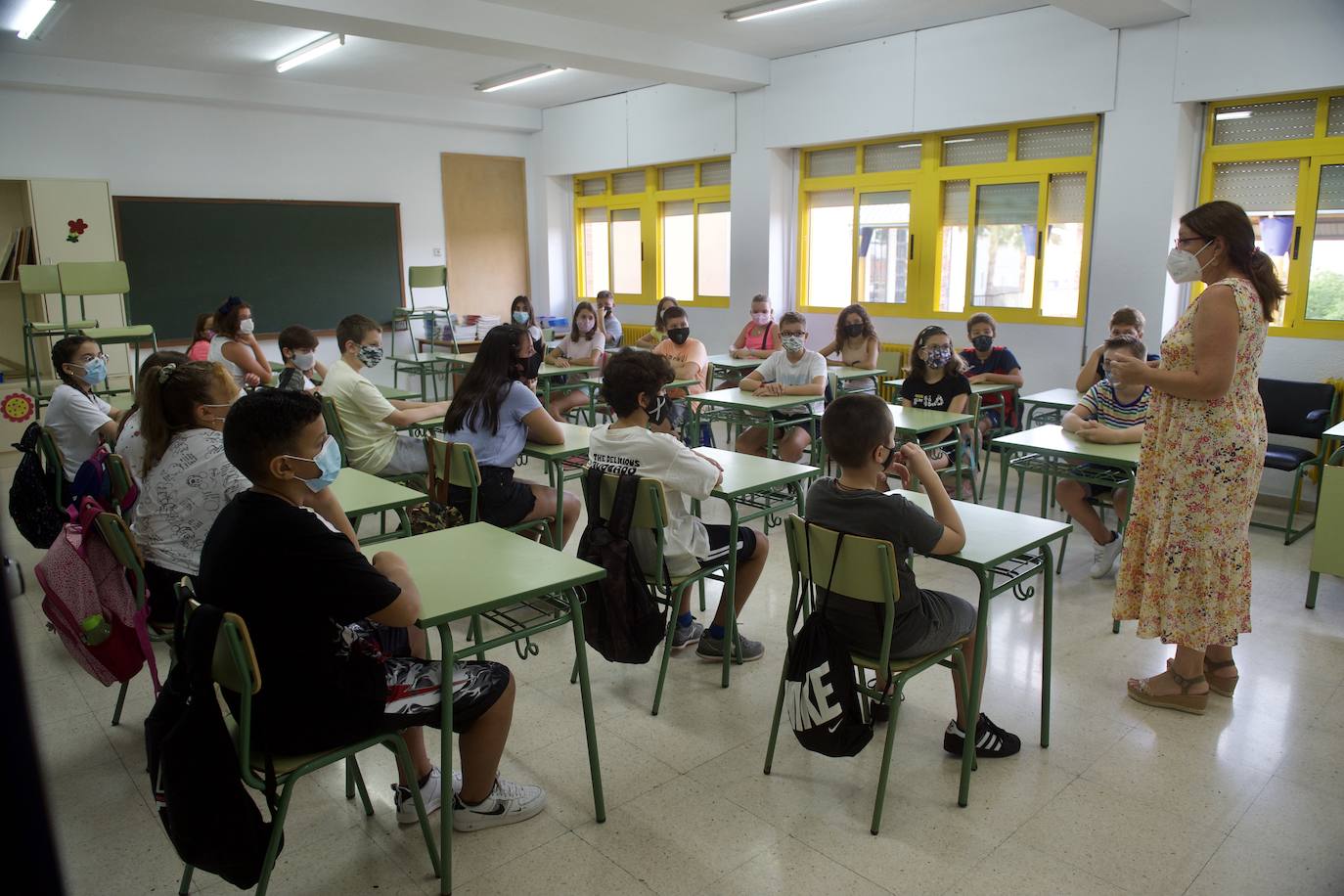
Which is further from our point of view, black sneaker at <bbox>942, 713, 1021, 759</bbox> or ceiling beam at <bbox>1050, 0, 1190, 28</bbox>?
ceiling beam at <bbox>1050, 0, 1190, 28</bbox>

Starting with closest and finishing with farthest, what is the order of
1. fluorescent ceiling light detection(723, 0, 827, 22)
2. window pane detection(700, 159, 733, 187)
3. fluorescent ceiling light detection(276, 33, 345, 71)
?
1. fluorescent ceiling light detection(723, 0, 827, 22)
2. fluorescent ceiling light detection(276, 33, 345, 71)
3. window pane detection(700, 159, 733, 187)

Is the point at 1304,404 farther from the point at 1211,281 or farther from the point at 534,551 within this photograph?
the point at 534,551

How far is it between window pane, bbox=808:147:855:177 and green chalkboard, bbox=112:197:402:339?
4574 millimetres

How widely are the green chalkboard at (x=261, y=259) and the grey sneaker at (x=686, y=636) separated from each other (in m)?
7.20

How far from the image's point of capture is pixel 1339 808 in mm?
2400

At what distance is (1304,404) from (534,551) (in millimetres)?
4953

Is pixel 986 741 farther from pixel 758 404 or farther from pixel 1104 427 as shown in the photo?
pixel 758 404

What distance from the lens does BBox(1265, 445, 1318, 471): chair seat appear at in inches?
182

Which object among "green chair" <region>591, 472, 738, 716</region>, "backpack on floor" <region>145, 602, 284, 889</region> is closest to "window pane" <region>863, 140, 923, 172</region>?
"green chair" <region>591, 472, 738, 716</region>

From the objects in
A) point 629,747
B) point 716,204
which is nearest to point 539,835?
point 629,747

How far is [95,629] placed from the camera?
100 inches

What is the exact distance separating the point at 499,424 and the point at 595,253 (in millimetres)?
7673

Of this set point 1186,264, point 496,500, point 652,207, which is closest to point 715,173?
point 652,207

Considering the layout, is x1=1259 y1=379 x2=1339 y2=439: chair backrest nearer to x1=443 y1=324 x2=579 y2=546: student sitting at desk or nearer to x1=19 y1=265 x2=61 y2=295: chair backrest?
x1=443 y1=324 x2=579 y2=546: student sitting at desk
